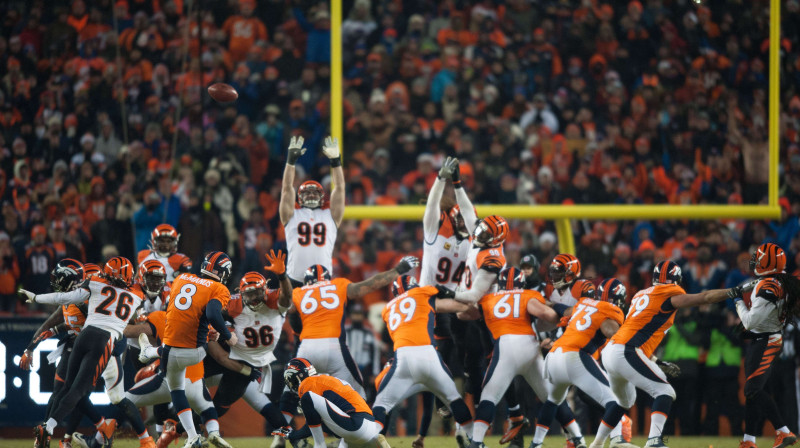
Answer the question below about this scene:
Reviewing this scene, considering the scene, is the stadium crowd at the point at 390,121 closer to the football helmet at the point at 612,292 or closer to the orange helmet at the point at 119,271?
the football helmet at the point at 612,292

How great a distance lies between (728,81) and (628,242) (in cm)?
398

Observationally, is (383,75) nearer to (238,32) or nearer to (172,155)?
(238,32)

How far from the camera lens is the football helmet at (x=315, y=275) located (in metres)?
10.1

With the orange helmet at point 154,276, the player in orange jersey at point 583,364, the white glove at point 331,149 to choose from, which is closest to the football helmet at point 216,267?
the orange helmet at point 154,276

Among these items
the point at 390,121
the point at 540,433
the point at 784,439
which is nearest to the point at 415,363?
the point at 540,433

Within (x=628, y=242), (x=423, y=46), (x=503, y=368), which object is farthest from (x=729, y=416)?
(x=423, y=46)

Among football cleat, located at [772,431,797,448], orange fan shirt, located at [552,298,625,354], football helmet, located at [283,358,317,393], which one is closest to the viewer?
football helmet, located at [283,358,317,393]

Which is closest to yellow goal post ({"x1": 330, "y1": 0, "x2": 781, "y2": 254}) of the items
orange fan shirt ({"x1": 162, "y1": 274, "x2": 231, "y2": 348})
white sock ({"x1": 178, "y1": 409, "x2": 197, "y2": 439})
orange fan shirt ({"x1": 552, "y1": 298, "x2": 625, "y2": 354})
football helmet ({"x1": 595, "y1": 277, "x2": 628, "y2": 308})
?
football helmet ({"x1": 595, "y1": 277, "x2": 628, "y2": 308})

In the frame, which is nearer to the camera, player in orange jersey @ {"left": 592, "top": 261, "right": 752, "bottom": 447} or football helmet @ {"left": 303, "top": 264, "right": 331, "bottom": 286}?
player in orange jersey @ {"left": 592, "top": 261, "right": 752, "bottom": 447}

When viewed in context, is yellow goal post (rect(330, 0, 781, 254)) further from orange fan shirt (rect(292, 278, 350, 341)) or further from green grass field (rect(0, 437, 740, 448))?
green grass field (rect(0, 437, 740, 448))

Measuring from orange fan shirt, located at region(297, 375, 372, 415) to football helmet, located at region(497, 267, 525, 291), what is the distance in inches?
64.6

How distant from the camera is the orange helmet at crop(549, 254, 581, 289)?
1006cm

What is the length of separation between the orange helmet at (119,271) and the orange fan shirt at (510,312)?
304cm

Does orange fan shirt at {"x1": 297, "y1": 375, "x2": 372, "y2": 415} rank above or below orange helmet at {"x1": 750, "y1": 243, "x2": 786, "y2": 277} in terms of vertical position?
below
